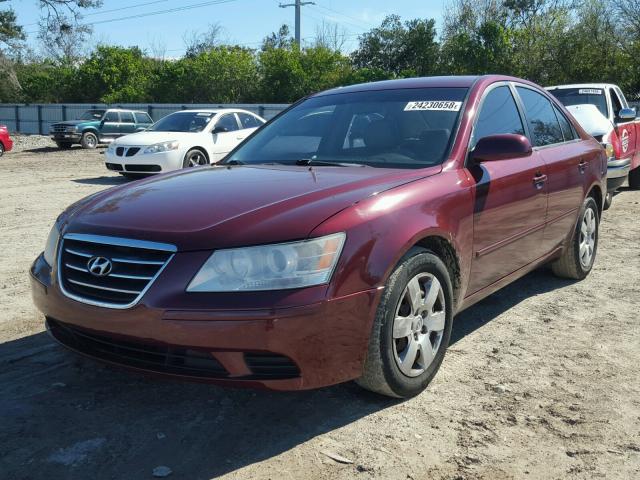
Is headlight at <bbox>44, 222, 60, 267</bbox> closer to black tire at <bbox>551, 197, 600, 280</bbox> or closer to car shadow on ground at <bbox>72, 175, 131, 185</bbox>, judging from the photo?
black tire at <bbox>551, 197, 600, 280</bbox>

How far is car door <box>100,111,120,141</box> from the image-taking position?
26266 mm

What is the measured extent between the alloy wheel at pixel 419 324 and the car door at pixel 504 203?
449 millimetres

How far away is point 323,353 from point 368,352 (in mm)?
273

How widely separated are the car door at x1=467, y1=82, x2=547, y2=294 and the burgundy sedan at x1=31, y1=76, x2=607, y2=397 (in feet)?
0.05

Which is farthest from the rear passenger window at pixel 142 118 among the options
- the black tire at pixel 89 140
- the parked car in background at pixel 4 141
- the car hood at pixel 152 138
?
the car hood at pixel 152 138

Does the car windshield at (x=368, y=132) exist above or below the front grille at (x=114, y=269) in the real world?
above

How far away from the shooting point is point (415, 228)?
3111 millimetres

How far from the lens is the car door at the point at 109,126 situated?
26.3 metres

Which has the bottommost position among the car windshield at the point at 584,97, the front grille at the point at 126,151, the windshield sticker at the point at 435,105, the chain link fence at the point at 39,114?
the front grille at the point at 126,151

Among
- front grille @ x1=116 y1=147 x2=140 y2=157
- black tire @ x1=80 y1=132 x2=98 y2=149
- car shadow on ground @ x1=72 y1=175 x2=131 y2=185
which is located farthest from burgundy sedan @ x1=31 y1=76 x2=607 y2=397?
black tire @ x1=80 y1=132 x2=98 y2=149

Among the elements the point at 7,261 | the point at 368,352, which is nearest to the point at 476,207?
the point at 368,352

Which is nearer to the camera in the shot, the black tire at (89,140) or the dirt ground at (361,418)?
the dirt ground at (361,418)

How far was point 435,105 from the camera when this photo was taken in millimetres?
4031

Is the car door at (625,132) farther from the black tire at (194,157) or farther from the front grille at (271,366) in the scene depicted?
the front grille at (271,366)
